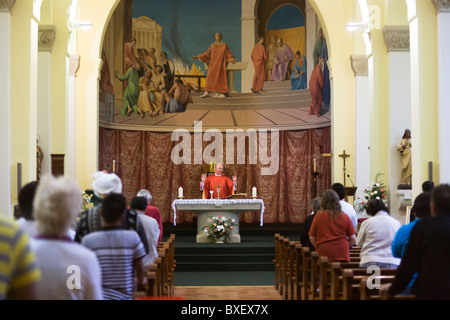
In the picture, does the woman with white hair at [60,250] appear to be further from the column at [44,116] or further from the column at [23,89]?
the column at [44,116]

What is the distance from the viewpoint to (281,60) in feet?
61.9

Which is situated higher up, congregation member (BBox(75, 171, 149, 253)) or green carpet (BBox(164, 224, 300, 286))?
congregation member (BBox(75, 171, 149, 253))

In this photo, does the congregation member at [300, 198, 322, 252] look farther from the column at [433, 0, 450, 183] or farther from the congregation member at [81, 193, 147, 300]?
the congregation member at [81, 193, 147, 300]

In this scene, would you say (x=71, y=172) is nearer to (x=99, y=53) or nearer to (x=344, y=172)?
(x=99, y=53)

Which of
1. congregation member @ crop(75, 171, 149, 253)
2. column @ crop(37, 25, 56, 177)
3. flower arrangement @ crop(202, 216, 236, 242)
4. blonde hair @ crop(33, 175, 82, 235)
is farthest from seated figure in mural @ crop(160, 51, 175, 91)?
blonde hair @ crop(33, 175, 82, 235)

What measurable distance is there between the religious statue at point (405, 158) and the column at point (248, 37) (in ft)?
26.0

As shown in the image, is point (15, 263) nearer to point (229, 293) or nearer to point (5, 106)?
point (5, 106)

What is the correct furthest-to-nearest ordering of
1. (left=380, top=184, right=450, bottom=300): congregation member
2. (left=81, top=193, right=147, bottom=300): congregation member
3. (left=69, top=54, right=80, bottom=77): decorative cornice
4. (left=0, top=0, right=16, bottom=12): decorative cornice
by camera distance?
(left=69, top=54, right=80, bottom=77): decorative cornice
(left=0, top=0, right=16, bottom=12): decorative cornice
(left=81, top=193, right=147, bottom=300): congregation member
(left=380, top=184, right=450, bottom=300): congregation member

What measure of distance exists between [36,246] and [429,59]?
766 cm

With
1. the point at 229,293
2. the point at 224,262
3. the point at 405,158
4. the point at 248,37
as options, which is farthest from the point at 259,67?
the point at 229,293

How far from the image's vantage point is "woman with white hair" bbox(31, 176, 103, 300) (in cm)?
275

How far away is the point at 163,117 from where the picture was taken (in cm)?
1875

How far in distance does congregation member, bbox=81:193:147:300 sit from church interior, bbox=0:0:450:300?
388 centimetres

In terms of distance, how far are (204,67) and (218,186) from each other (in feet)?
14.9
